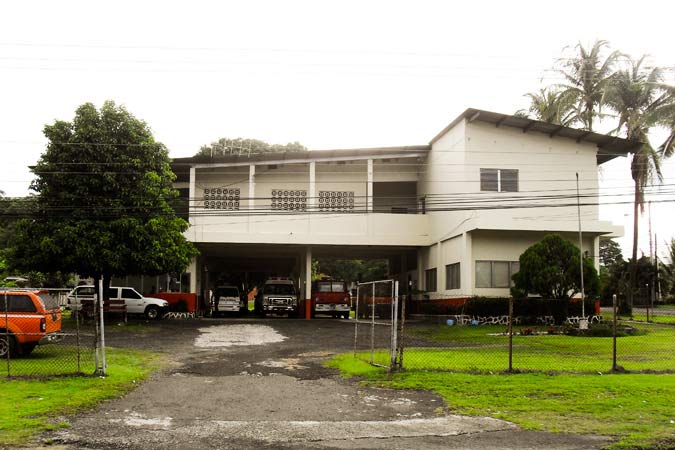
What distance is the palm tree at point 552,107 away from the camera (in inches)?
1448

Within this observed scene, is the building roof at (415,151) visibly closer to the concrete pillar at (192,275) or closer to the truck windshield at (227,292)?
the concrete pillar at (192,275)

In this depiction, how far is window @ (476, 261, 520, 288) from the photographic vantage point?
28922 mm

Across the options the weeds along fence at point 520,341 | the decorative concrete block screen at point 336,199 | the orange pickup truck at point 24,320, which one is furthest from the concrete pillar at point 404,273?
the orange pickup truck at point 24,320

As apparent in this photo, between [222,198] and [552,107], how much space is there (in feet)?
63.1

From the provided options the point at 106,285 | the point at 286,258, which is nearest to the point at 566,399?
the point at 106,285

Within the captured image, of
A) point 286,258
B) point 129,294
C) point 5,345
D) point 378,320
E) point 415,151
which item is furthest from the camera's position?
point 286,258

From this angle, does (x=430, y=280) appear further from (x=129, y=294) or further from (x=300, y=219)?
(x=129, y=294)

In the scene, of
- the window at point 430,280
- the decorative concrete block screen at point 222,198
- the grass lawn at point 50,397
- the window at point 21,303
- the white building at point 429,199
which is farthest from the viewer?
the decorative concrete block screen at point 222,198

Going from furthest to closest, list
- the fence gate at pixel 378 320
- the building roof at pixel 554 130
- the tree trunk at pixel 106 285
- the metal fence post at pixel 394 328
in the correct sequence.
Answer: the building roof at pixel 554 130
the tree trunk at pixel 106 285
the fence gate at pixel 378 320
the metal fence post at pixel 394 328

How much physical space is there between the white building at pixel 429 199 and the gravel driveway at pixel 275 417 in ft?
49.7

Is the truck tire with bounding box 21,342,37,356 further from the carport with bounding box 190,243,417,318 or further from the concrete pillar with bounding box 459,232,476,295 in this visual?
the concrete pillar with bounding box 459,232,476,295

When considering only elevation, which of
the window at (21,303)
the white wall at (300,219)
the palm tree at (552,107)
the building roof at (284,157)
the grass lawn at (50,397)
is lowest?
the grass lawn at (50,397)

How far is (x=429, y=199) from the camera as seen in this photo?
32719mm

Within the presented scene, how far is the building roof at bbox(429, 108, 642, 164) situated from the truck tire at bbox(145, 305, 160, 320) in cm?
1608
